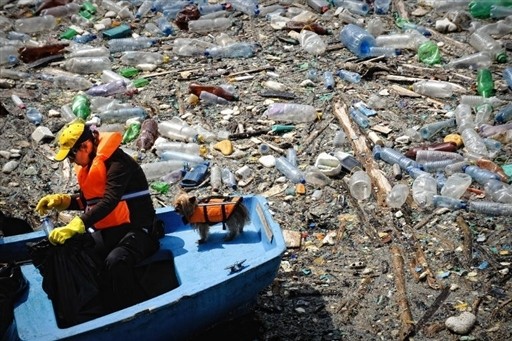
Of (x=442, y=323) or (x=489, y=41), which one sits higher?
(x=489, y=41)

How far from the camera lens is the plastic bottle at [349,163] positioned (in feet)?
25.2

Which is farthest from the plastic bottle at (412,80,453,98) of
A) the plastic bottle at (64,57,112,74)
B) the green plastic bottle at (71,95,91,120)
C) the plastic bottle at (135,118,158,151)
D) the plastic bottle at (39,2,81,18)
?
the plastic bottle at (39,2,81,18)

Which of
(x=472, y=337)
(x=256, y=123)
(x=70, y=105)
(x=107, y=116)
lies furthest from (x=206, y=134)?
(x=472, y=337)

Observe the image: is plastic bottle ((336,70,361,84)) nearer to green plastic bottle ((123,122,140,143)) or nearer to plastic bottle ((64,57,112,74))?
green plastic bottle ((123,122,140,143))

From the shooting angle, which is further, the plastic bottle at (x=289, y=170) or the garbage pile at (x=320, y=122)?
the plastic bottle at (x=289, y=170)

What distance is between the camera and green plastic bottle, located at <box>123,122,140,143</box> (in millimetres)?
8641

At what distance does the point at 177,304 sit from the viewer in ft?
16.3

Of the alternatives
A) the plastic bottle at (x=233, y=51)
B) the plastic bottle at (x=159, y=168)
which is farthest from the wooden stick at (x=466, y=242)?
the plastic bottle at (x=233, y=51)

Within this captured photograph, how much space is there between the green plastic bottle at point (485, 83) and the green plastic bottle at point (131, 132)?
461 centimetres

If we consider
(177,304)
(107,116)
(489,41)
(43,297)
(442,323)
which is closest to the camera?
(177,304)

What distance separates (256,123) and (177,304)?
4.21 metres

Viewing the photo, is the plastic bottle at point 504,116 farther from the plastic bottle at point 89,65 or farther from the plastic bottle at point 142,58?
the plastic bottle at point 89,65

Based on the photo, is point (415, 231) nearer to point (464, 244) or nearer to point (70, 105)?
point (464, 244)

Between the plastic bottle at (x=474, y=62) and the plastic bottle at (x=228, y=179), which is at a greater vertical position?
the plastic bottle at (x=474, y=62)
